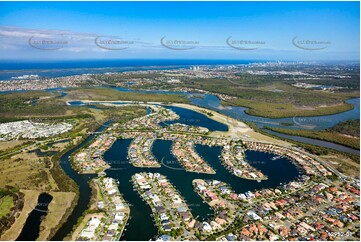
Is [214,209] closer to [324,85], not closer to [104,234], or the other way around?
[104,234]

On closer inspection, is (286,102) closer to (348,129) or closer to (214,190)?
(348,129)

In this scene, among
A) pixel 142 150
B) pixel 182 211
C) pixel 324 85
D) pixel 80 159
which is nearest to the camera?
pixel 182 211

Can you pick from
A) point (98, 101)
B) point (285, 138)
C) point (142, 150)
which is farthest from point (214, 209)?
point (98, 101)

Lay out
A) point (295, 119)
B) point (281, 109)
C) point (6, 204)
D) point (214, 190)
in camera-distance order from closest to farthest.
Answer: point (6, 204)
point (214, 190)
point (295, 119)
point (281, 109)

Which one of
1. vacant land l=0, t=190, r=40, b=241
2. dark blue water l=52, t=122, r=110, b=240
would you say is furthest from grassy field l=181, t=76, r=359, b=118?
vacant land l=0, t=190, r=40, b=241

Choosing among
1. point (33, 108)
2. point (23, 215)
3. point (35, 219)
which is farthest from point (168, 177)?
point (33, 108)

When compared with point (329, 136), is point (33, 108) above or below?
above
